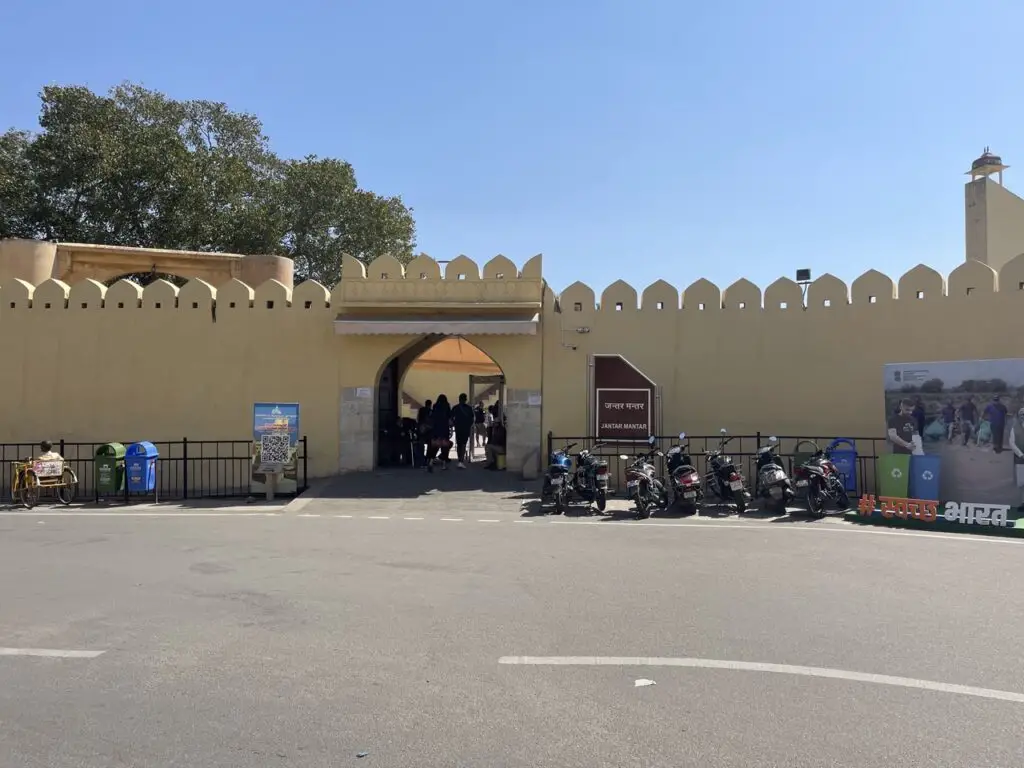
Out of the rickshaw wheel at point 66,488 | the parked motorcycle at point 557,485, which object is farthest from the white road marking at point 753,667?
the rickshaw wheel at point 66,488

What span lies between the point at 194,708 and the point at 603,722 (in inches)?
84.6

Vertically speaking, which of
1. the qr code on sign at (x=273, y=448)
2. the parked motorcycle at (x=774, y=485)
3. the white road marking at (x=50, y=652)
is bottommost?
the white road marking at (x=50, y=652)

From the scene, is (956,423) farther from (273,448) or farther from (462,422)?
(273,448)

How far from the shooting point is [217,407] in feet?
50.6

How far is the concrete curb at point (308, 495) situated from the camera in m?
12.4

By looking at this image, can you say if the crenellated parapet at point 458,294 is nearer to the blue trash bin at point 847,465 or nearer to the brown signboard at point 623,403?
the brown signboard at point 623,403

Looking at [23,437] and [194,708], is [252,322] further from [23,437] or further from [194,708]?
[194,708]

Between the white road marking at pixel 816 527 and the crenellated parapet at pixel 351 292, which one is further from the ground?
the crenellated parapet at pixel 351 292

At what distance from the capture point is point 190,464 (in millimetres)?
15266

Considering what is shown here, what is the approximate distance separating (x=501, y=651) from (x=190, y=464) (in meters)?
11.9

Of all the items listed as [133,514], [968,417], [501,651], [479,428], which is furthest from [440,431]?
[479,428]

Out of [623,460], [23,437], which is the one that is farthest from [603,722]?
[23,437]

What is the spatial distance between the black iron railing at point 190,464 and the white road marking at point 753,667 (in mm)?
10478

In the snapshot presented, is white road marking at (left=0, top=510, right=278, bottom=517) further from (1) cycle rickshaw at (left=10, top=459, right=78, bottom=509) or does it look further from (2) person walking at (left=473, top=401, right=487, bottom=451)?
(2) person walking at (left=473, top=401, right=487, bottom=451)
